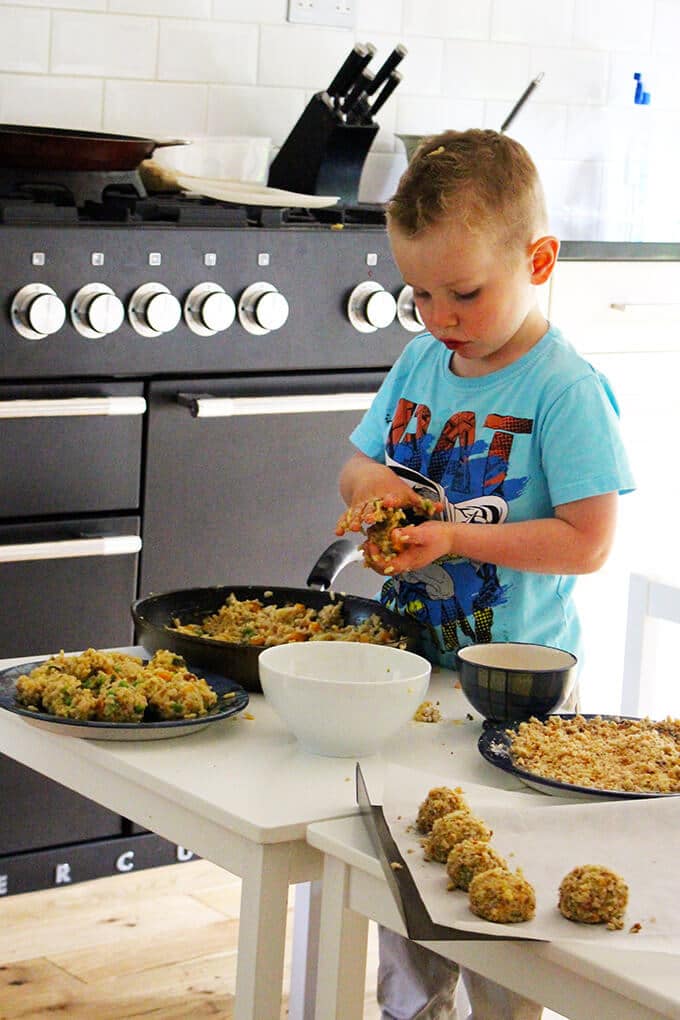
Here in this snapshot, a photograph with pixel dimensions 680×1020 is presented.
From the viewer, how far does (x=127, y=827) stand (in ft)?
8.88

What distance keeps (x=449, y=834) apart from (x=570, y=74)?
119 inches

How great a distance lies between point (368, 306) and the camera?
2742 mm

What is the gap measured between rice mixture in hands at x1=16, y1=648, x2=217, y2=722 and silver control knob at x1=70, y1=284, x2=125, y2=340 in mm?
1141

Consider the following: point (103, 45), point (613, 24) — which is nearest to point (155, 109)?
point (103, 45)

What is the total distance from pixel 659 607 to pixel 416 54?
153 centimetres

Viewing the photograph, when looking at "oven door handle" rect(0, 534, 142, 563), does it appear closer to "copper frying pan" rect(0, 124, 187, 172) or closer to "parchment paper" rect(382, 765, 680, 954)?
"copper frying pan" rect(0, 124, 187, 172)

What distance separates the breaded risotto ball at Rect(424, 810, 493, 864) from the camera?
3.47 feet

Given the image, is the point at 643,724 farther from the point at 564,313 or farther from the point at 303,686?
the point at 564,313

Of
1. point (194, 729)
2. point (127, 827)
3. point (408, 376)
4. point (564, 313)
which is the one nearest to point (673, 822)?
point (194, 729)

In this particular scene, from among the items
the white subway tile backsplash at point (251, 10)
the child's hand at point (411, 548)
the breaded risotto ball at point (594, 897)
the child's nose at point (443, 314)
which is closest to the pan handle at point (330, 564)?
the child's hand at point (411, 548)

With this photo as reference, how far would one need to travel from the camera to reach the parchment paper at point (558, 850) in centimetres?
97

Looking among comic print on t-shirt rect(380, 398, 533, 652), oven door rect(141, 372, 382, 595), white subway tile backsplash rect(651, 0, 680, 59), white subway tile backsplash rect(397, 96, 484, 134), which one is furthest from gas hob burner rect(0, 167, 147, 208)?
white subway tile backsplash rect(651, 0, 680, 59)

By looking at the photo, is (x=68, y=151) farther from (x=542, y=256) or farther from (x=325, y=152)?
(x=542, y=256)

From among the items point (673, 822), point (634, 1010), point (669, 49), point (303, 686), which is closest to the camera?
point (634, 1010)
